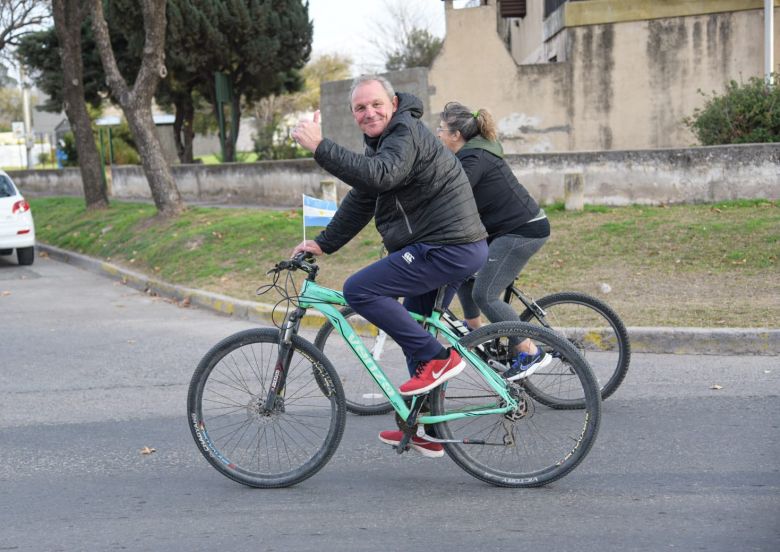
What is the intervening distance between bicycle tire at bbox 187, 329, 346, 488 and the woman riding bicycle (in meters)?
1.38

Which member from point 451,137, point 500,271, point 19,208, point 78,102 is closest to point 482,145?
point 451,137

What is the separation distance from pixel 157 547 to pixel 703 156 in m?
11.2

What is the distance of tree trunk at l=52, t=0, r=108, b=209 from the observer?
851 inches

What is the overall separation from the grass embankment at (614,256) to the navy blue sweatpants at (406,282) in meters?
4.05

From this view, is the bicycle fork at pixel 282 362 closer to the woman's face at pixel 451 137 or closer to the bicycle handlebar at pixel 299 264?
the bicycle handlebar at pixel 299 264

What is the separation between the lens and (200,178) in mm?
22219

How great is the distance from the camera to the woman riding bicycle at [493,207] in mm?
6066

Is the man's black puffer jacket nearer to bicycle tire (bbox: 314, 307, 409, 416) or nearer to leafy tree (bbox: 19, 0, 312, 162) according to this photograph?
bicycle tire (bbox: 314, 307, 409, 416)

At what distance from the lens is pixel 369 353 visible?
17.1ft

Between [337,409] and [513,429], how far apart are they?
87 centimetres

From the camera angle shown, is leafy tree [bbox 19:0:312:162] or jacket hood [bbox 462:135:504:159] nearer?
jacket hood [bbox 462:135:504:159]

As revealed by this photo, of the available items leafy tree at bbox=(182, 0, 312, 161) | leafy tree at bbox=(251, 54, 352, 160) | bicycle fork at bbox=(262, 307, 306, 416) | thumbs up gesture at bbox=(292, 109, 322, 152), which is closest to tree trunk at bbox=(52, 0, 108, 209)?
leafy tree at bbox=(182, 0, 312, 161)

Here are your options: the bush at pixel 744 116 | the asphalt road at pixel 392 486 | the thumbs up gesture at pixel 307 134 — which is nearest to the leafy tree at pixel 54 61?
the bush at pixel 744 116

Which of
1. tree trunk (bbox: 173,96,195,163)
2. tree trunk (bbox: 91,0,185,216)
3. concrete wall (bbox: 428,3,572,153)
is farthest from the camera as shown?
tree trunk (bbox: 173,96,195,163)
